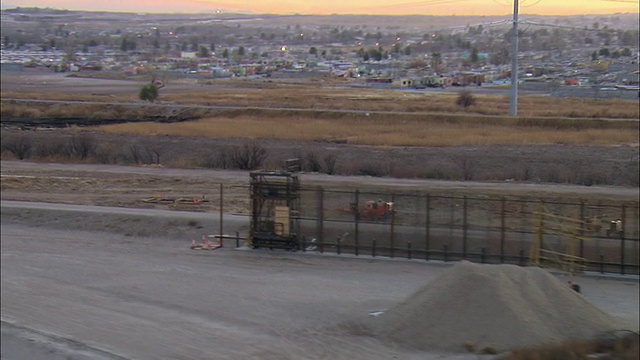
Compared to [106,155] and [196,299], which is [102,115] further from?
[196,299]

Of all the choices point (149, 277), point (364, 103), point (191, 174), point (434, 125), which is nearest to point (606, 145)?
point (434, 125)

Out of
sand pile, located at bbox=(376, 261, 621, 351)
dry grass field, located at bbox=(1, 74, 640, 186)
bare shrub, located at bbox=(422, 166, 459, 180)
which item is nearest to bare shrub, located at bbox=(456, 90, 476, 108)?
dry grass field, located at bbox=(1, 74, 640, 186)

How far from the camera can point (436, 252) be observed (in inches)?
842

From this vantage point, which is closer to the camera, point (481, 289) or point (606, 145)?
point (481, 289)

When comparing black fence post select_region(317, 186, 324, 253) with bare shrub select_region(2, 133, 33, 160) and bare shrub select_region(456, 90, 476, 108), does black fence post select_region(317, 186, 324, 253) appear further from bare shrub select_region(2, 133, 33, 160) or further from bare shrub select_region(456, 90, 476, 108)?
bare shrub select_region(456, 90, 476, 108)

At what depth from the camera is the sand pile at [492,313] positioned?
13227mm

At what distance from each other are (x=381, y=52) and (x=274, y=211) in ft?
320

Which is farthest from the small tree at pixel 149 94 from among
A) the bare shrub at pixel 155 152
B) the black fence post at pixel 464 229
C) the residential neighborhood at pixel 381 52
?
the black fence post at pixel 464 229

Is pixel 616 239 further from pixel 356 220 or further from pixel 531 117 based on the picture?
pixel 531 117

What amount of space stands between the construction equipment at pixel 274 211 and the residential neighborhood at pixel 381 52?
27747mm

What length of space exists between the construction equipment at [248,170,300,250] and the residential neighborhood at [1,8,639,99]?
27747mm

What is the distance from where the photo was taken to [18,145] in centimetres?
4859

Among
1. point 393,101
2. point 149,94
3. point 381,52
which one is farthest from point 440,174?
point 381,52

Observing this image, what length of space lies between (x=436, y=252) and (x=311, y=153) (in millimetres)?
21965
